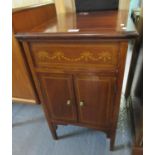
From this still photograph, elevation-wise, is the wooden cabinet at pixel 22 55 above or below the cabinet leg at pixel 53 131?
above

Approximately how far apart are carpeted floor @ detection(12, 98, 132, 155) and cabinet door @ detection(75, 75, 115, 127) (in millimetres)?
267

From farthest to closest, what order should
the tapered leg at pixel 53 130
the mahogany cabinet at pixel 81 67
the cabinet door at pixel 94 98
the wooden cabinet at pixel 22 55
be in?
the tapered leg at pixel 53 130, the wooden cabinet at pixel 22 55, the cabinet door at pixel 94 98, the mahogany cabinet at pixel 81 67

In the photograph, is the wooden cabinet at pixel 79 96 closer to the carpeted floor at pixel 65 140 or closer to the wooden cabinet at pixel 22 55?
the carpeted floor at pixel 65 140

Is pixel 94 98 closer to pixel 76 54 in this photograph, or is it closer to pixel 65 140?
pixel 76 54

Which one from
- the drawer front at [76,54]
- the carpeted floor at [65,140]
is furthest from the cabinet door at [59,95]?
the carpeted floor at [65,140]

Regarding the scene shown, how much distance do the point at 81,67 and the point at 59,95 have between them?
0.93 ft

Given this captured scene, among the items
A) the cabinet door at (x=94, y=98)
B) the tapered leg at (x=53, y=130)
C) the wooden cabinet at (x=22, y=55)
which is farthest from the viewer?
the tapered leg at (x=53, y=130)

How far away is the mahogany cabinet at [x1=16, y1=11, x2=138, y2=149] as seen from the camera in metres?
0.73

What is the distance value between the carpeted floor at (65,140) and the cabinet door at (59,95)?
11.0 inches

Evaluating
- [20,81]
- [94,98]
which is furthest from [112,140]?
[20,81]

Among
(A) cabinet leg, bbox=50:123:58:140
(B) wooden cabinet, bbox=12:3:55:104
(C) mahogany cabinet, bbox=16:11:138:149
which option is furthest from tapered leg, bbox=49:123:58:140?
(B) wooden cabinet, bbox=12:3:55:104

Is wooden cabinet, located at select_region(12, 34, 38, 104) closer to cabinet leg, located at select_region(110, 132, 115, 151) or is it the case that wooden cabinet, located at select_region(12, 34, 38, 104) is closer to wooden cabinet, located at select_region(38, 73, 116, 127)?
wooden cabinet, located at select_region(38, 73, 116, 127)

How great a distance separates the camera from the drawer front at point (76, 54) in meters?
0.75
